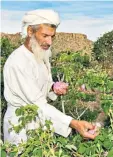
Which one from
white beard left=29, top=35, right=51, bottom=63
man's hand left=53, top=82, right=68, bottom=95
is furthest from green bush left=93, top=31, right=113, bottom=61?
white beard left=29, top=35, right=51, bottom=63

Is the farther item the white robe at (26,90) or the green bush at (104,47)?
the green bush at (104,47)

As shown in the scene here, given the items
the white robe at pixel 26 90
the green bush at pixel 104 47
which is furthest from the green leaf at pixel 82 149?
the green bush at pixel 104 47

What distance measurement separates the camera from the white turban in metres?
3.40

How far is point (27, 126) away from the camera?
3383mm

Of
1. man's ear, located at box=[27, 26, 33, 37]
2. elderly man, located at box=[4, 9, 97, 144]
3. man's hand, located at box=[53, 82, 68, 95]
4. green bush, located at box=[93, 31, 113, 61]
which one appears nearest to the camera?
elderly man, located at box=[4, 9, 97, 144]

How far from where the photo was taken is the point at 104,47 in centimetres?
1468

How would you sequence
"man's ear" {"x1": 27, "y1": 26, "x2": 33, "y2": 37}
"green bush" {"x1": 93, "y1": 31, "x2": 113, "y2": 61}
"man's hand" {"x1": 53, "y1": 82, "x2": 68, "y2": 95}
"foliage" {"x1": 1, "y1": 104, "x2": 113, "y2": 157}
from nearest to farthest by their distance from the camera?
"foliage" {"x1": 1, "y1": 104, "x2": 113, "y2": 157} < "man's ear" {"x1": 27, "y1": 26, "x2": 33, "y2": 37} < "man's hand" {"x1": 53, "y1": 82, "x2": 68, "y2": 95} < "green bush" {"x1": 93, "y1": 31, "x2": 113, "y2": 61}

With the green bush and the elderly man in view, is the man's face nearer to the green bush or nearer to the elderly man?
the elderly man

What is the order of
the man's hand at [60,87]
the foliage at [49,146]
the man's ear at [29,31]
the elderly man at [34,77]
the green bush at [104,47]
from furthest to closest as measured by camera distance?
the green bush at [104,47] < the man's hand at [60,87] < the man's ear at [29,31] < the elderly man at [34,77] < the foliage at [49,146]

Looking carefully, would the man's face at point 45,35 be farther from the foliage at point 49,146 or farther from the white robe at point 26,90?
the foliage at point 49,146

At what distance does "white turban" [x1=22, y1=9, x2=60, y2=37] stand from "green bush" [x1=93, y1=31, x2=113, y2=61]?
1095 centimetres

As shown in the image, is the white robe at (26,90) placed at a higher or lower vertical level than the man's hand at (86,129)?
higher

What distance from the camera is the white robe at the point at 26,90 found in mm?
3344

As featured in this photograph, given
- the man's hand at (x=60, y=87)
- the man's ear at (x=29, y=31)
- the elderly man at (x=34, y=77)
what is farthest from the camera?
the man's hand at (x=60, y=87)
